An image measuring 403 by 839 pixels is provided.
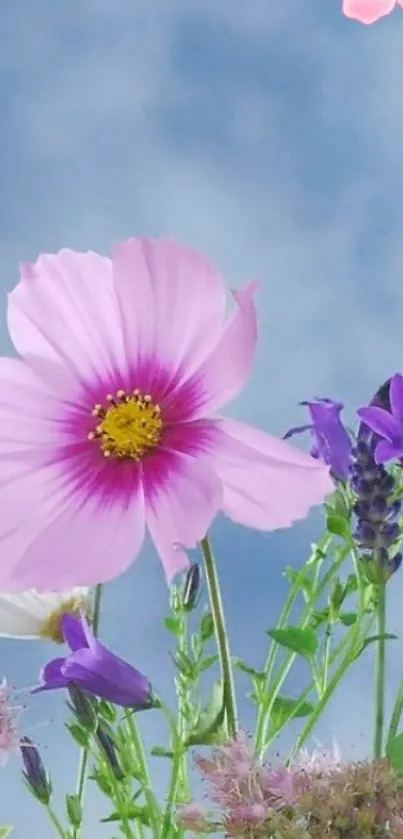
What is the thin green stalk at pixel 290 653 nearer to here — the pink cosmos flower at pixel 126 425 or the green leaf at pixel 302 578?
the green leaf at pixel 302 578

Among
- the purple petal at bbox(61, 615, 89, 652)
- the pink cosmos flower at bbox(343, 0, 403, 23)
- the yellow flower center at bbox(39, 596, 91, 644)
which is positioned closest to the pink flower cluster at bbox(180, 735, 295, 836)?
the purple petal at bbox(61, 615, 89, 652)

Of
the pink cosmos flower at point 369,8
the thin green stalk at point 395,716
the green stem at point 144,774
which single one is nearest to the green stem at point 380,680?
the thin green stalk at point 395,716

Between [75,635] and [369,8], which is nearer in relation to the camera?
[75,635]

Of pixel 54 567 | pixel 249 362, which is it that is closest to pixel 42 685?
pixel 54 567

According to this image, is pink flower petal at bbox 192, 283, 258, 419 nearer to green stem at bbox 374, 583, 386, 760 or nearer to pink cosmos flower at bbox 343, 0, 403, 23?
green stem at bbox 374, 583, 386, 760

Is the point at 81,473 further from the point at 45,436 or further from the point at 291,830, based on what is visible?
the point at 291,830

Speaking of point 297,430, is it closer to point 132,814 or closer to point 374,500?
point 374,500

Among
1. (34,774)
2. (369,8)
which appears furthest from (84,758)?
(369,8)
